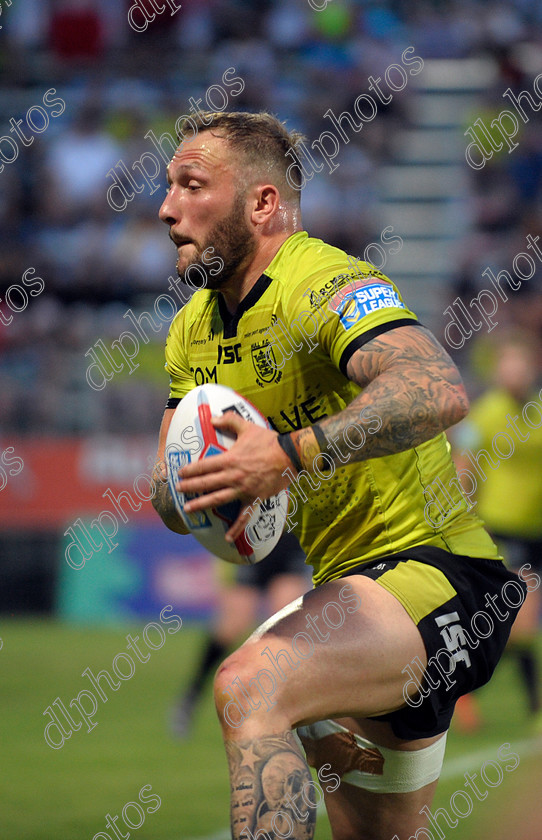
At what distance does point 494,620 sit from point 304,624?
26.1 inches

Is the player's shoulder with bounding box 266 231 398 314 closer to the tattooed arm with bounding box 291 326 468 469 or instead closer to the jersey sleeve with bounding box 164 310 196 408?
the tattooed arm with bounding box 291 326 468 469

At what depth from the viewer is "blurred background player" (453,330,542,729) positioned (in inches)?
318

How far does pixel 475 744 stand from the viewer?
6.79 metres

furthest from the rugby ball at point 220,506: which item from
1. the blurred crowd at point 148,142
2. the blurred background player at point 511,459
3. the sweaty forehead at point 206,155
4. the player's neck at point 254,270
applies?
the blurred crowd at point 148,142

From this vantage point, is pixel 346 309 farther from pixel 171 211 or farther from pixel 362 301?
pixel 171 211

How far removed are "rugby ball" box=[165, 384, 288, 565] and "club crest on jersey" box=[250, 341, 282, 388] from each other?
15 centimetres

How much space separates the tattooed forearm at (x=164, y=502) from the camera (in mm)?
3312

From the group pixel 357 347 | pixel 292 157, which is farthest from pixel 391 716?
pixel 292 157

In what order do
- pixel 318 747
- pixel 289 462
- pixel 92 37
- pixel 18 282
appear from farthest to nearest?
pixel 92 37
pixel 18 282
pixel 318 747
pixel 289 462

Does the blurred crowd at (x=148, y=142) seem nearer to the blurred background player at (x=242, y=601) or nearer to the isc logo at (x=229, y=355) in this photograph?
the blurred background player at (x=242, y=601)

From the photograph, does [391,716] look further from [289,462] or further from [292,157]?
[292,157]

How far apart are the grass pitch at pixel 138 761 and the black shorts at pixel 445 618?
57 centimetres

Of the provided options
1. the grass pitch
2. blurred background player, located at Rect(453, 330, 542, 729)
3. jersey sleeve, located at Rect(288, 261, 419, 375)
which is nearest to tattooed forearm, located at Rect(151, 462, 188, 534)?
jersey sleeve, located at Rect(288, 261, 419, 375)

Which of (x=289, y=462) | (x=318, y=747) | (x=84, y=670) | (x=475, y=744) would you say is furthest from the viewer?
(x=84, y=670)
